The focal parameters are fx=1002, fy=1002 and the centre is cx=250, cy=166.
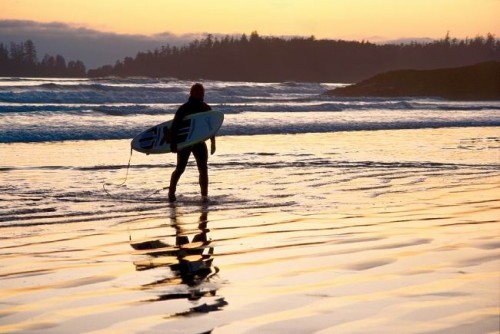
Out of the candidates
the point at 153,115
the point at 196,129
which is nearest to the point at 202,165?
the point at 196,129

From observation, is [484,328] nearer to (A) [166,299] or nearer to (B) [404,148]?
(A) [166,299]

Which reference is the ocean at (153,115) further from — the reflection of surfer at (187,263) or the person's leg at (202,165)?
the reflection of surfer at (187,263)

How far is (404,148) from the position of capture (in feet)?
81.7

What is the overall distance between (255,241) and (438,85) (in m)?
64.7

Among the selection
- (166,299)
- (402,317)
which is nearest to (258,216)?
(166,299)

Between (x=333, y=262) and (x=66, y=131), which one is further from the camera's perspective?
(x=66, y=131)

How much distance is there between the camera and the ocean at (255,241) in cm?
668

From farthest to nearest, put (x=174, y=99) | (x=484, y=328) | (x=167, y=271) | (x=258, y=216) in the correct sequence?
(x=174, y=99) → (x=258, y=216) → (x=167, y=271) → (x=484, y=328)

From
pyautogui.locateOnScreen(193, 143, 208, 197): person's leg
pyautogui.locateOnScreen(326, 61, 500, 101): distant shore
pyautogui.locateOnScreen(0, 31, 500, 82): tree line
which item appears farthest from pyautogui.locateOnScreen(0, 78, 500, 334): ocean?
pyautogui.locateOnScreen(0, 31, 500, 82): tree line

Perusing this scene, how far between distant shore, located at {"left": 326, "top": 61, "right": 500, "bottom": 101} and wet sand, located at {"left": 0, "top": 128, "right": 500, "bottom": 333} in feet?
173

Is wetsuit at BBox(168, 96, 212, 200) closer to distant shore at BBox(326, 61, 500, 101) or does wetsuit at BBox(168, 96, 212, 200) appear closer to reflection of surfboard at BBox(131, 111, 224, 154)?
reflection of surfboard at BBox(131, 111, 224, 154)

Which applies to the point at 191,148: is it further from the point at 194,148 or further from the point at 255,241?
the point at 255,241

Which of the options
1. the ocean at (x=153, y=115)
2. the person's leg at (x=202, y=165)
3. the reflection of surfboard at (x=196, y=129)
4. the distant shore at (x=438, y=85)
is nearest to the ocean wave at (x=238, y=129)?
the ocean at (x=153, y=115)

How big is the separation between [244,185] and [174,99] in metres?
34.7
